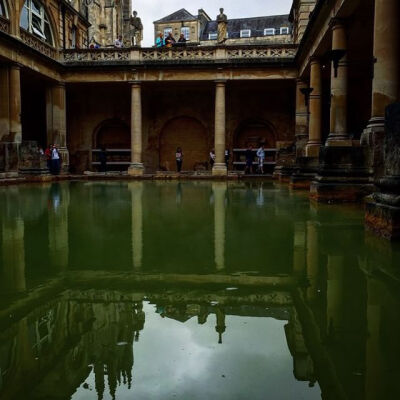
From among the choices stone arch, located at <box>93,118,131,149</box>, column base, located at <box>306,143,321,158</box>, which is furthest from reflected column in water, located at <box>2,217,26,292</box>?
stone arch, located at <box>93,118,131,149</box>

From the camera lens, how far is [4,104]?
18.1 m

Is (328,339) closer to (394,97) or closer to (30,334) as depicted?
(30,334)

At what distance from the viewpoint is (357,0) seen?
34.9 ft

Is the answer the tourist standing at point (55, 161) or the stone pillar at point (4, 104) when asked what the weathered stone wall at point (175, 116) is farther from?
the stone pillar at point (4, 104)

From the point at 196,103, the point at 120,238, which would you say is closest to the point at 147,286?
the point at 120,238

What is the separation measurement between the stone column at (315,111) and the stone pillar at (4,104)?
11.6m

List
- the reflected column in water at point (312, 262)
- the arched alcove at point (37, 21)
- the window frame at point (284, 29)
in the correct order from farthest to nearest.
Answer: the window frame at point (284, 29) → the arched alcove at point (37, 21) → the reflected column in water at point (312, 262)

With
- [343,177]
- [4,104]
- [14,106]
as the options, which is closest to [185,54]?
[14,106]

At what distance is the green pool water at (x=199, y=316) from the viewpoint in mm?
1873

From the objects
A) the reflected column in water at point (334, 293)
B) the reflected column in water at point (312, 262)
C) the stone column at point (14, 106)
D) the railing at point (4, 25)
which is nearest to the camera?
the reflected column in water at point (334, 293)

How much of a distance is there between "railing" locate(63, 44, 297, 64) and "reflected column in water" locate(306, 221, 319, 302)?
17.9 m

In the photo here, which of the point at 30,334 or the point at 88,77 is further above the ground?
the point at 88,77

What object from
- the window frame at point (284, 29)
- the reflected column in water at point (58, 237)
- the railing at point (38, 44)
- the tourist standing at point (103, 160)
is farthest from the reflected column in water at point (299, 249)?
the window frame at point (284, 29)

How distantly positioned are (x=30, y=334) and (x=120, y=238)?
272 cm
